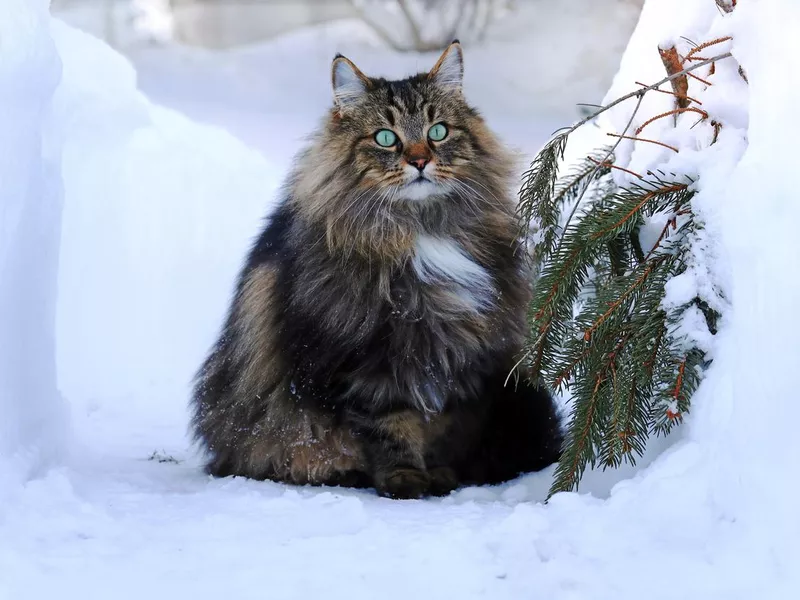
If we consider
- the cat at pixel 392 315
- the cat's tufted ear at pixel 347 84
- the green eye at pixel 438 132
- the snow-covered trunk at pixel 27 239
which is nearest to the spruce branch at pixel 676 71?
the cat at pixel 392 315

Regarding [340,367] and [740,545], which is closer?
[740,545]

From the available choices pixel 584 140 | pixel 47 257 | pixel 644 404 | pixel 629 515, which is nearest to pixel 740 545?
pixel 629 515

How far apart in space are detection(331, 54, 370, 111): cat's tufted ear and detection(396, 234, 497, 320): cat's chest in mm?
498

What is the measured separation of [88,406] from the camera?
14.9 ft

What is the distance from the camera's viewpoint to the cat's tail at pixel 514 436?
279cm

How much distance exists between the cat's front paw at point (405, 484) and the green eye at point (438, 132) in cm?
97

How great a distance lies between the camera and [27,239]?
2678 mm

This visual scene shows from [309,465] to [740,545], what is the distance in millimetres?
1462

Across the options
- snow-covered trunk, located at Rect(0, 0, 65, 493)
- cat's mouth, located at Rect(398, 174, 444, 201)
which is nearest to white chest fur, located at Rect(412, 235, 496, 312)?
cat's mouth, located at Rect(398, 174, 444, 201)

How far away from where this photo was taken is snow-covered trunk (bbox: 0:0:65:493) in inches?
97.6

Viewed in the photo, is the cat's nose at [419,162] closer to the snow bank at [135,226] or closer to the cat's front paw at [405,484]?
the cat's front paw at [405,484]

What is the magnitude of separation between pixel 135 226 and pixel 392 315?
388 centimetres

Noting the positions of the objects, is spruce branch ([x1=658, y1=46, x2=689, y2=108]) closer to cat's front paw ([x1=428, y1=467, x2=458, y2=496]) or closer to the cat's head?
the cat's head

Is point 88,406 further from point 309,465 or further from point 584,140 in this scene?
point 584,140
